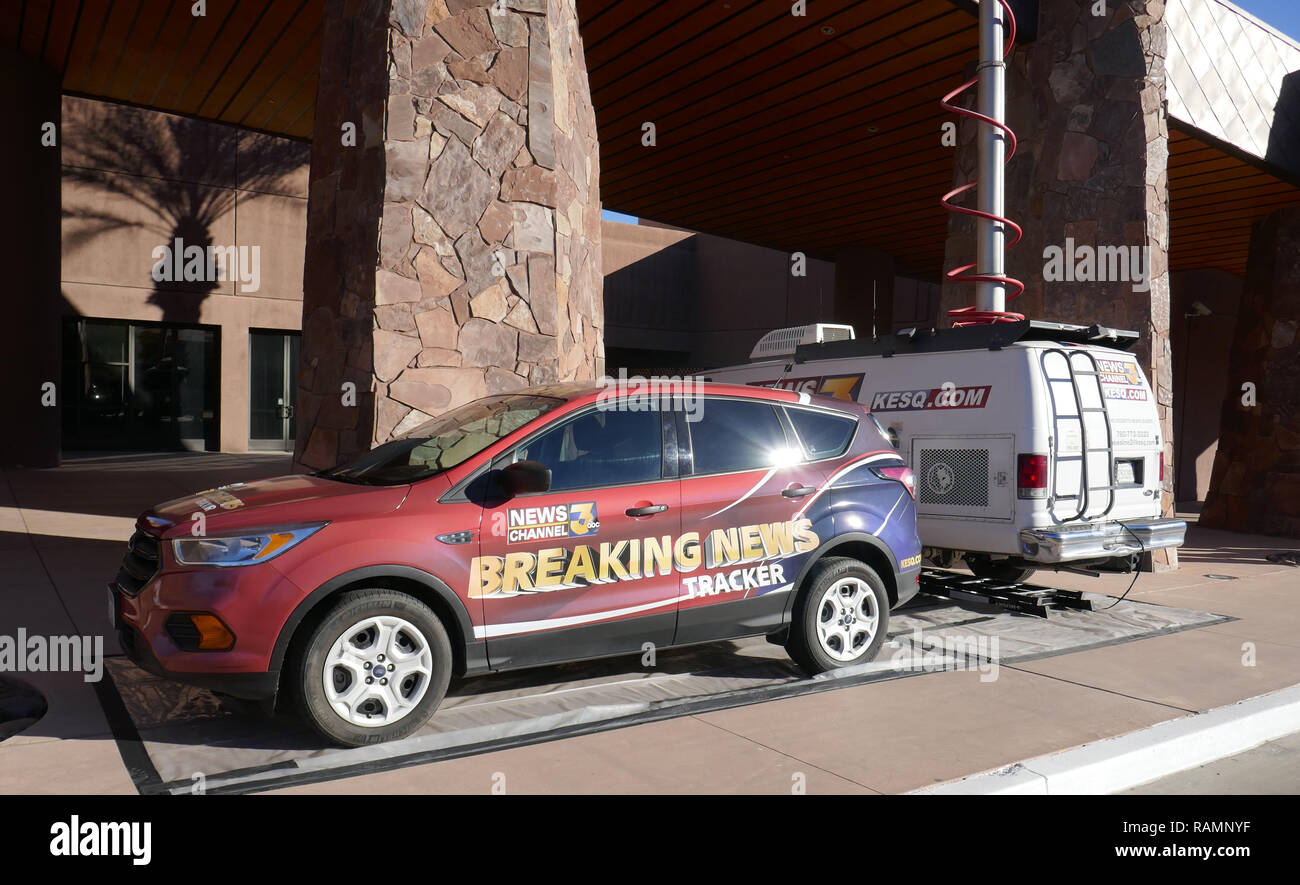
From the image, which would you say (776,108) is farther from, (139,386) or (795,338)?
(139,386)

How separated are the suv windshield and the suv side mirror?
36 cm

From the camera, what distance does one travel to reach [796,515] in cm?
599

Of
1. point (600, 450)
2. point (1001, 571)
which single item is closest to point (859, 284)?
point (1001, 571)

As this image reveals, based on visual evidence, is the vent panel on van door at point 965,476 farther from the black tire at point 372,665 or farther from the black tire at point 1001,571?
the black tire at point 372,665

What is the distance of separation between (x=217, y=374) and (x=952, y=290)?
1855 centimetres

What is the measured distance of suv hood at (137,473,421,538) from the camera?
15.0ft

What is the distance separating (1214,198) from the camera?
670 inches

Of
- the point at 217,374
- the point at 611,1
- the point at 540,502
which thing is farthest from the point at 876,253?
the point at 540,502

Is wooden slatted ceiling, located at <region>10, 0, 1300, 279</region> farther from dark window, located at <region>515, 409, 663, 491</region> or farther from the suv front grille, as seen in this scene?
the suv front grille

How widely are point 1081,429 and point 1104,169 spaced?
503 cm

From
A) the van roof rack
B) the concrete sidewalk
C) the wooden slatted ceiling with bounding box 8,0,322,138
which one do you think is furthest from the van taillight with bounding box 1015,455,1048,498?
the wooden slatted ceiling with bounding box 8,0,322,138

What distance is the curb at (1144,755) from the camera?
431 cm

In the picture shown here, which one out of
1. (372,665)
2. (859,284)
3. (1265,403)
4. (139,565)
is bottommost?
(372,665)

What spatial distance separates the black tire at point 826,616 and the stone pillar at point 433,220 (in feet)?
11.3
